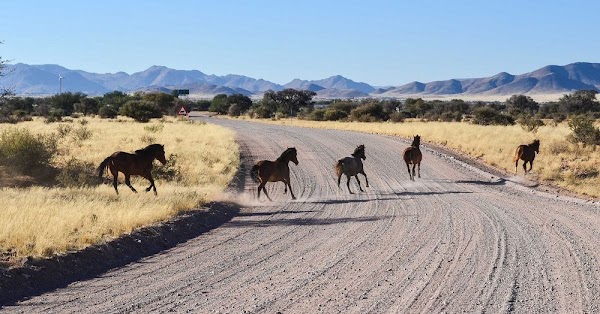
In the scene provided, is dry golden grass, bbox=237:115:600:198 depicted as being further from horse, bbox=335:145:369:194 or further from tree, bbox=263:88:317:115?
tree, bbox=263:88:317:115

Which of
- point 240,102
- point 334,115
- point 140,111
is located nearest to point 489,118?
point 334,115

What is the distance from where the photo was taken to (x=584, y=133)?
34.9m

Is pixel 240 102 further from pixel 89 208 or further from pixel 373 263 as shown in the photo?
pixel 373 263

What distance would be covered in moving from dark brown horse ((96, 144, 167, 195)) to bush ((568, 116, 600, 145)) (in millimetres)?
24864

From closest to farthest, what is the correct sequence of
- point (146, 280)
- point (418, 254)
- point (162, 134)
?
point (146, 280)
point (418, 254)
point (162, 134)

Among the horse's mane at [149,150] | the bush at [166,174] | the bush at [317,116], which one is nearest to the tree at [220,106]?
the bush at [317,116]

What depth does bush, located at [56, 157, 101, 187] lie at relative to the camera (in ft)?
69.6

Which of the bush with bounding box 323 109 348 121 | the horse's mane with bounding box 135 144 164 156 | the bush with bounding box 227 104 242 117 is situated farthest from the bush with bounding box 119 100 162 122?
the horse's mane with bounding box 135 144 164 156

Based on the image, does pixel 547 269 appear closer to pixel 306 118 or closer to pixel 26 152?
pixel 26 152

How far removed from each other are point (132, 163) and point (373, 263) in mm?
10273

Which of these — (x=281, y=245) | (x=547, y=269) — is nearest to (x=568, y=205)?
(x=547, y=269)

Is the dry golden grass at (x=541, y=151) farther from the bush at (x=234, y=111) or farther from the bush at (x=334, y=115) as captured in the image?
the bush at (x=234, y=111)

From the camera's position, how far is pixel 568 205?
17.4 meters

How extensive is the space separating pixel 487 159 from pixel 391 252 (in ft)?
72.6
